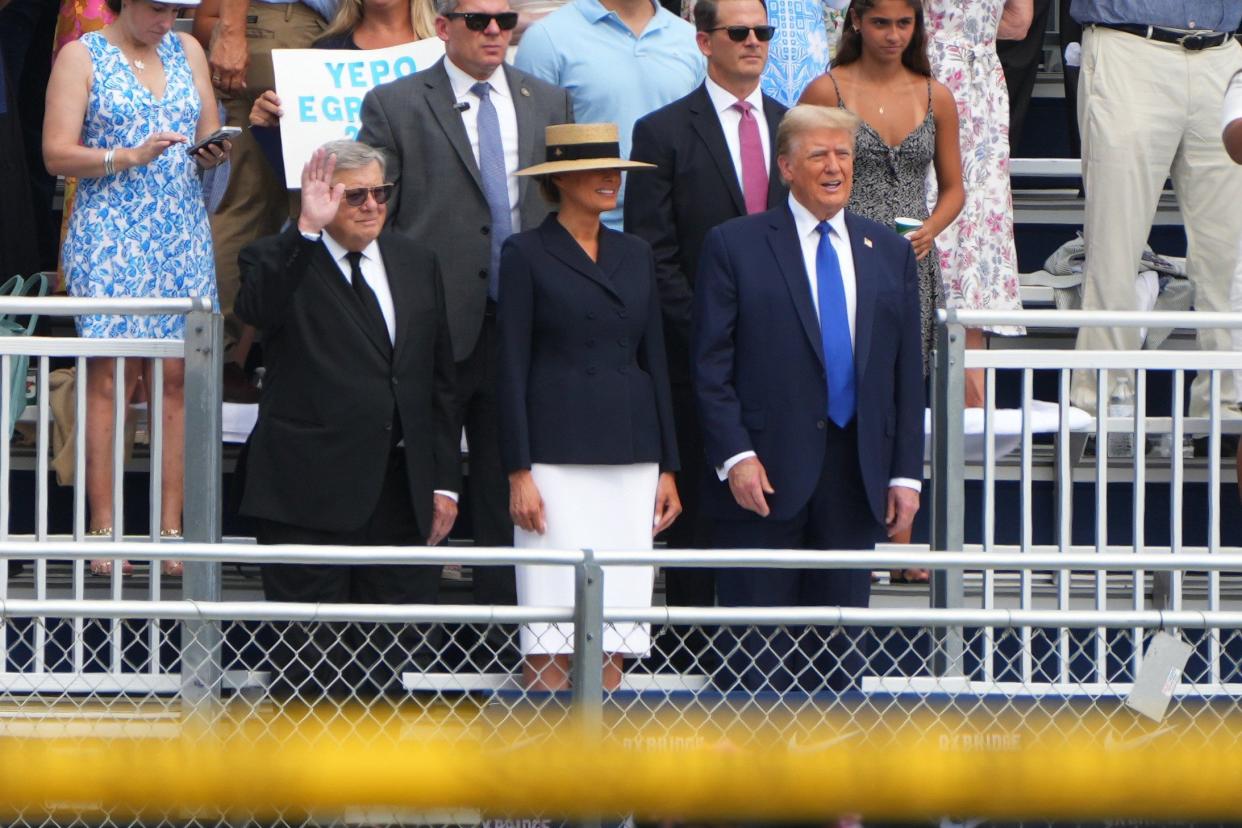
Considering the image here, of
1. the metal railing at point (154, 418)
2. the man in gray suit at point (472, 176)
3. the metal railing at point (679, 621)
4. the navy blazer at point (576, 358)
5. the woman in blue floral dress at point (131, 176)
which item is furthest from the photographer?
the woman in blue floral dress at point (131, 176)

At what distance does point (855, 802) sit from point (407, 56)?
17.5ft

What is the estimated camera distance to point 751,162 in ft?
22.0

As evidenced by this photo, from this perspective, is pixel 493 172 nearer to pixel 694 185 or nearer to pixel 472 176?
pixel 472 176

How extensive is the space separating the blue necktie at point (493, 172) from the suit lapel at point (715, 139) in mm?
632

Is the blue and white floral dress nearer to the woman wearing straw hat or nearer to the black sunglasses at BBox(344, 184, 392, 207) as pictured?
the black sunglasses at BBox(344, 184, 392, 207)

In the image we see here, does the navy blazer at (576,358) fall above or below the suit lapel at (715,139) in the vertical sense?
below

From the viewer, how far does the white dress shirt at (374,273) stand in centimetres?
620

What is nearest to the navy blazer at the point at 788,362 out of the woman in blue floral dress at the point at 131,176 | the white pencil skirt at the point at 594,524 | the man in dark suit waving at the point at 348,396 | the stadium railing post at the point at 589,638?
the white pencil skirt at the point at 594,524

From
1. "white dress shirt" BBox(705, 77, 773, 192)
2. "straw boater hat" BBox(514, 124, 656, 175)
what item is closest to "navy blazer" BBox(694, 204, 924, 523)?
"straw boater hat" BBox(514, 124, 656, 175)

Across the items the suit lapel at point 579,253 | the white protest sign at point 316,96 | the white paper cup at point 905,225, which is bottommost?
the suit lapel at point 579,253

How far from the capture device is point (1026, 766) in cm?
224

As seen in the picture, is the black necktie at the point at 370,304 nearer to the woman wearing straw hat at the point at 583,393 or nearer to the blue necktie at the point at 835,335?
the woman wearing straw hat at the point at 583,393

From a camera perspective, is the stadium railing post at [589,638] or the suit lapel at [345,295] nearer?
the stadium railing post at [589,638]

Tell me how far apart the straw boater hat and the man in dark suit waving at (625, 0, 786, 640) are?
0.32 meters
